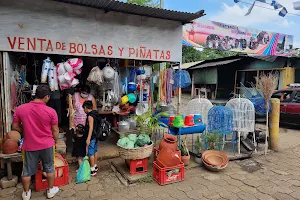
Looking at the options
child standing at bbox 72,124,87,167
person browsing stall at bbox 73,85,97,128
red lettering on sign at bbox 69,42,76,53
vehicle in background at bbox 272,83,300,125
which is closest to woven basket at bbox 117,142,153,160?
child standing at bbox 72,124,87,167

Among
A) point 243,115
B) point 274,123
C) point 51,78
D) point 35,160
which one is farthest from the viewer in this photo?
point 274,123

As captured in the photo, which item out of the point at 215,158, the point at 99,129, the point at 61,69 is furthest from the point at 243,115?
the point at 61,69

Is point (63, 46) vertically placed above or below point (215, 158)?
above

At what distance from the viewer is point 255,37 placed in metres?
12.0

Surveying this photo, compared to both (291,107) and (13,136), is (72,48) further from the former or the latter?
(291,107)

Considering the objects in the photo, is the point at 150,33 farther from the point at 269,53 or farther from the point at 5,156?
the point at 269,53

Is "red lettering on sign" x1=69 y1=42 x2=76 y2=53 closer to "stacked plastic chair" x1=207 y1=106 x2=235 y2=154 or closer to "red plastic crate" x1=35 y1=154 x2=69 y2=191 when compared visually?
"red plastic crate" x1=35 y1=154 x2=69 y2=191

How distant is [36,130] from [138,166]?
76.1 inches

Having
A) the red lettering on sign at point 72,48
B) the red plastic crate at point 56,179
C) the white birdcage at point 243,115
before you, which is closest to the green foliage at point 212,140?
the white birdcage at point 243,115

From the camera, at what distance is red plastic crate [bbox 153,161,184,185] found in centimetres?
366

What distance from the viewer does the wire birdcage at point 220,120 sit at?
4841 mm

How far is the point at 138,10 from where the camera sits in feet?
14.9

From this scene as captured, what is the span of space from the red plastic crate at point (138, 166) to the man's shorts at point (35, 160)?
4.65 feet

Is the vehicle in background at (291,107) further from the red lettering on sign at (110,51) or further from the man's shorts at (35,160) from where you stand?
the man's shorts at (35,160)
